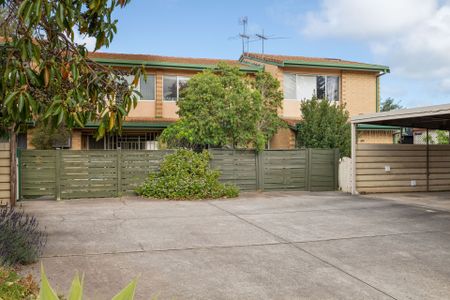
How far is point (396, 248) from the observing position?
7.60 m

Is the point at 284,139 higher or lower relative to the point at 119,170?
higher

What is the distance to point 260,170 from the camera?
16500 millimetres

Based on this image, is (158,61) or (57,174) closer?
(57,174)

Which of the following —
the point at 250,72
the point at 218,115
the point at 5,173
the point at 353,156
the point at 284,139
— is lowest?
the point at 5,173

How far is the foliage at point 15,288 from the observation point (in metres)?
4.12

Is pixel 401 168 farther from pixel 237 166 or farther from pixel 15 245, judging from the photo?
pixel 15 245

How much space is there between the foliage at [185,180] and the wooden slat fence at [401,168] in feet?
16.7

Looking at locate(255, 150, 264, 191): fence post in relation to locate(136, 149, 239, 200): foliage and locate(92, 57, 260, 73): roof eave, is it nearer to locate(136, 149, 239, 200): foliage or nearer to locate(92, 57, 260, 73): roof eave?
locate(136, 149, 239, 200): foliage

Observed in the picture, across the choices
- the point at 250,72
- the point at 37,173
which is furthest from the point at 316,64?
the point at 37,173

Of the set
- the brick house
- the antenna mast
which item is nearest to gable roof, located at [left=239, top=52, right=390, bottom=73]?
the brick house

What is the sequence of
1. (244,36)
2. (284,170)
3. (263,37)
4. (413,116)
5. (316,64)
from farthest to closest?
(263,37) → (244,36) → (316,64) → (284,170) → (413,116)

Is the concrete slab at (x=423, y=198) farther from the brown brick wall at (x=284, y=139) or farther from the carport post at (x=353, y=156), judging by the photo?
the brown brick wall at (x=284, y=139)

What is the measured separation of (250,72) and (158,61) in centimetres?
471

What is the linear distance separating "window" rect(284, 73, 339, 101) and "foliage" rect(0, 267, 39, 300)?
19478 mm
